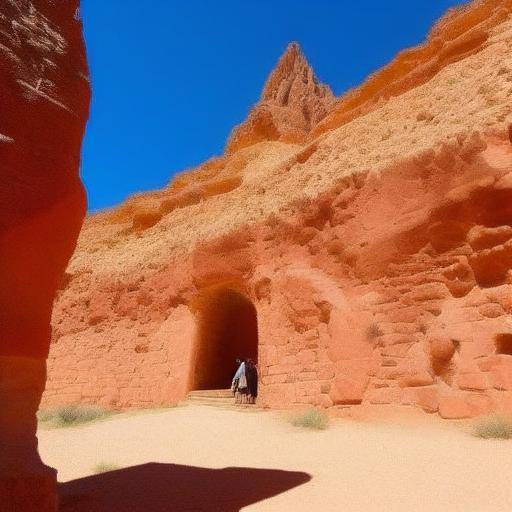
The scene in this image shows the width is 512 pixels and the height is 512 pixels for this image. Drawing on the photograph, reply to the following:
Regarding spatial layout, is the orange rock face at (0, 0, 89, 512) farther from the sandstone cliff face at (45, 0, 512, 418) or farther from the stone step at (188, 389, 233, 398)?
the stone step at (188, 389, 233, 398)

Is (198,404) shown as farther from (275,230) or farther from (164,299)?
(275,230)

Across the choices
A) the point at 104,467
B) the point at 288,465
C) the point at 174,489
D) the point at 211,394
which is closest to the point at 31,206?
the point at 174,489

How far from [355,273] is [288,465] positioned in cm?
464

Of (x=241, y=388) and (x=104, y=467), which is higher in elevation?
(x=241, y=388)

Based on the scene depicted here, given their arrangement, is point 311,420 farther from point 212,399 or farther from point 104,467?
point 212,399

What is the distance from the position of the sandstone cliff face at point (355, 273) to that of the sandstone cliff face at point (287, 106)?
8.10 m

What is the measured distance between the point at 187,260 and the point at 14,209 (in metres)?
9.52

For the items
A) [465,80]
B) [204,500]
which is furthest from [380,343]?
[465,80]

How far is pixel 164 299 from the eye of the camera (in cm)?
1306

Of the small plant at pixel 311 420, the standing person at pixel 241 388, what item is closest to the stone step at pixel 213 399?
the standing person at pixel 241 388

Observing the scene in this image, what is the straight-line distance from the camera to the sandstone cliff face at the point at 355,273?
795 cm

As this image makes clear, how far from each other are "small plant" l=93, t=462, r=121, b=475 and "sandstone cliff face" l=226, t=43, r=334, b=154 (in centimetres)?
1913

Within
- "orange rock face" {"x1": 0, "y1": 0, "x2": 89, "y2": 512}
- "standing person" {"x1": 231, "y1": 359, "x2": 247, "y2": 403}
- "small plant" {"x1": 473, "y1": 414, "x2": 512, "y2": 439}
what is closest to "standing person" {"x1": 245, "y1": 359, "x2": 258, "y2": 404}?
"standing person" {"x1": 231, "y1": 359, "x2": 247, "y2": 403}

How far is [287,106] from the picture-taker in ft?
102
